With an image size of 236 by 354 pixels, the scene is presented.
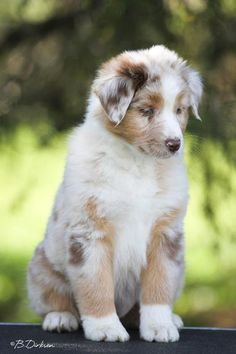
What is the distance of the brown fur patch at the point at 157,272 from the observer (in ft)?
16.6

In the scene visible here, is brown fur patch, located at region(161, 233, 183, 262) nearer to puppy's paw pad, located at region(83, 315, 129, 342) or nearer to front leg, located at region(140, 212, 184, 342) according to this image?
front leg, located at region(140, 212, 184, 342)

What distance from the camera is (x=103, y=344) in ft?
15.9

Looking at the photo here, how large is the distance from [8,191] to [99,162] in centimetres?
296

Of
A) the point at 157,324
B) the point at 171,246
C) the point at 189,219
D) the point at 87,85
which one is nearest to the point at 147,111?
the point at 171,246

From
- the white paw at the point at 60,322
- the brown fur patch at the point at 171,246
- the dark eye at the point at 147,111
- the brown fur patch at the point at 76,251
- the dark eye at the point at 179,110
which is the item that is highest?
the dark eye at the point at 179,110

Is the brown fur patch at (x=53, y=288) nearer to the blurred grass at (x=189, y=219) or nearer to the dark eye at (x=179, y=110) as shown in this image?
the blurred grass at (x=189, y=219)

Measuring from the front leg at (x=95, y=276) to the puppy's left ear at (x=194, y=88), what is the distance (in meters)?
0.78

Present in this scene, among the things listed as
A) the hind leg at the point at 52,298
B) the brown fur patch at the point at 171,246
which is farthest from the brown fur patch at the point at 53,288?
the brown fur patch at the point at 171,246

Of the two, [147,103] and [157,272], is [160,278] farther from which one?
[147,103]

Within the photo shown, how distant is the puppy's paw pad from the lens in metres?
4.90

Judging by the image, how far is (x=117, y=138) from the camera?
506cm

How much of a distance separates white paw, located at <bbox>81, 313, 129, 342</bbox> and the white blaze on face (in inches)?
39.2

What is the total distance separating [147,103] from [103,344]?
4.12ft

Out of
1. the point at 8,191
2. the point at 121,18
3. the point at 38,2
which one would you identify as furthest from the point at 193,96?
the point at 8,191
